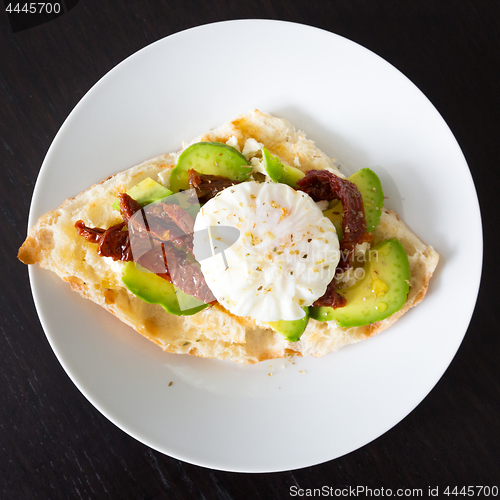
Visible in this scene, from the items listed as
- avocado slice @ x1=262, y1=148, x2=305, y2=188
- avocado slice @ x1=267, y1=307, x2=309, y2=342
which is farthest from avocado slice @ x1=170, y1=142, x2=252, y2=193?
avocado slice @ x1=267, y1=307, x2=309, y2=342

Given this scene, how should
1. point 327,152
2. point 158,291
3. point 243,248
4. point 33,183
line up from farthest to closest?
point 33,183
point 327,152
point 158,291
point 243,248

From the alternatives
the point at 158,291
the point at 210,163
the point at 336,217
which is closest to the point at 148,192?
the point at 210,163

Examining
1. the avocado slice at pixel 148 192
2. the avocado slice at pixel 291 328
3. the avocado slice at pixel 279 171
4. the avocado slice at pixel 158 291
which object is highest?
the avocado slice at pixel 148 192

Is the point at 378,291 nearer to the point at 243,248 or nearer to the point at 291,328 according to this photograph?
the point at 291,328

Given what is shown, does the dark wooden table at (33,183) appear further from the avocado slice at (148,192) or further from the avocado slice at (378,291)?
→ the avocado slice at (148,192)

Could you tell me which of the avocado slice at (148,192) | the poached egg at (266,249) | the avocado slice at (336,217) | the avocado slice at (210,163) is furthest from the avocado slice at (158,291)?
the avocado slice at (336,217)

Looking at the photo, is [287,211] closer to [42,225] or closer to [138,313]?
[138,313]
